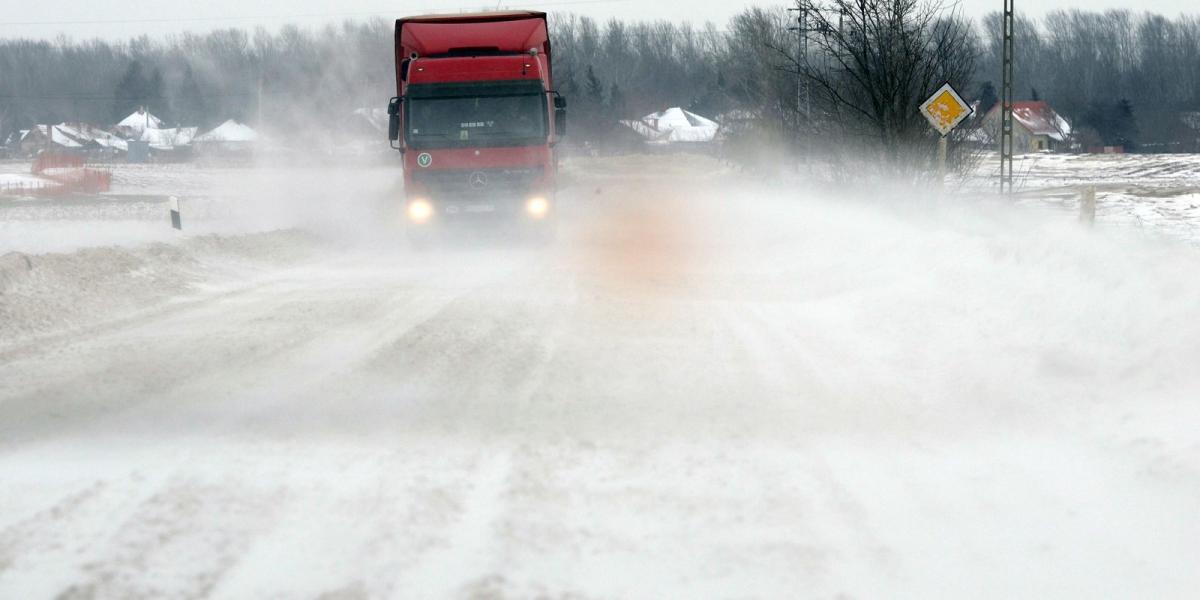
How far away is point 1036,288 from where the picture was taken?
9.70m

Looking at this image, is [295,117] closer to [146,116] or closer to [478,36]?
[478,36]

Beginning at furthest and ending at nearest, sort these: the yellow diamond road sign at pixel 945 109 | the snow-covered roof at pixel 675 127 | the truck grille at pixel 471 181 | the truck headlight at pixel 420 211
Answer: the snow-covered roof at pixel 675 127
the truck headlight at pixel 420 211
the truck grille at pixel 471 181
the yellow diamond road sign at pixel 945 109

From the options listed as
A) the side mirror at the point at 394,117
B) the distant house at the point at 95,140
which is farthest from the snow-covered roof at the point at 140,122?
the side mirror at the point at 394,117

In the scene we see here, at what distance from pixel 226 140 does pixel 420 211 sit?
9544 centimetres

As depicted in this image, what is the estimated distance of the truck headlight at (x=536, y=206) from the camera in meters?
20.4

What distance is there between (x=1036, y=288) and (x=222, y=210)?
102 ft

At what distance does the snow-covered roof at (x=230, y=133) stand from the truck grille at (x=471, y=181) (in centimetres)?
9470

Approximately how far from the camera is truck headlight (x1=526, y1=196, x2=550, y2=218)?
20406 mm

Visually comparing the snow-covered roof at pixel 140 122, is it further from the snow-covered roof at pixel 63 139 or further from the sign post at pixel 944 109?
the sign post at pixel 944 109

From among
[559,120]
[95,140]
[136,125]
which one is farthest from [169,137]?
[559,120]

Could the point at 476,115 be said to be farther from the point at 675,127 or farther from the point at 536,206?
the point at 675,127

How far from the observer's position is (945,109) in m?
19.7

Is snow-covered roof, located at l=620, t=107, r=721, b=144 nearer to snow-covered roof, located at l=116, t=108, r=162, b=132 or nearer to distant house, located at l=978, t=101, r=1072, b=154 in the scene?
distant house, located at l=978, t=101, r=1072, b=154

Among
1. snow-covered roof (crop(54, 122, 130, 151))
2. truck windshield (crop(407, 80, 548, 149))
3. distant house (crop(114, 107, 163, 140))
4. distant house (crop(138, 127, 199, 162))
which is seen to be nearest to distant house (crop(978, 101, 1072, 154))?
distant house (crop(138, 127, 199, 162))
